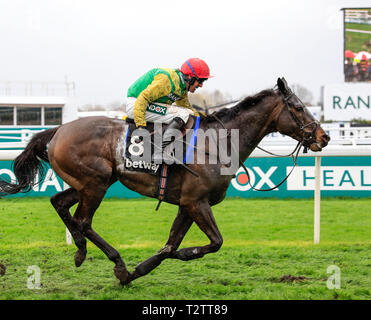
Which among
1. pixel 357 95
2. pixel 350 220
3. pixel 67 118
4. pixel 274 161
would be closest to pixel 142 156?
pixel 350 220

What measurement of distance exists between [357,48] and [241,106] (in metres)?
20.9

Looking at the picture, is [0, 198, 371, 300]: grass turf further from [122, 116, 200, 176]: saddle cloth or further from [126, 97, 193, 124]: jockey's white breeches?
[126, 97, 193, 124]: jockey's white breeches

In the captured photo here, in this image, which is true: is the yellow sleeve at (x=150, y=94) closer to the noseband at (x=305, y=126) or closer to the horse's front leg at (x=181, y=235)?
the horse's front leg at (x=181, y=235)

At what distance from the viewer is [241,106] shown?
4355 millimetres

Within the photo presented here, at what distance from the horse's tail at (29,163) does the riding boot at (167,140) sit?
3.78 feet

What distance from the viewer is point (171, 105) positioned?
4309mm

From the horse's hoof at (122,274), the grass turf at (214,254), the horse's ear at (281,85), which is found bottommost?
the grass turf at (214,254)

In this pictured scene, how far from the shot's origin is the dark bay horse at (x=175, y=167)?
412 centimetres

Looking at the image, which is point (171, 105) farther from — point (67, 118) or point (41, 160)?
point (67, 118)

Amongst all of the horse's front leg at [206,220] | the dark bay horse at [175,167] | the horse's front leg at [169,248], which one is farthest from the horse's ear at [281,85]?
the horse's front leg at [169,248]

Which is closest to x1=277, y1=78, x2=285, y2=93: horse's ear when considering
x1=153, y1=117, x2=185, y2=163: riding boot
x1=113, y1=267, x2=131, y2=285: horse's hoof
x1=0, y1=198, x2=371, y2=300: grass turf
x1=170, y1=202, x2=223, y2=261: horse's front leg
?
x1=153, y1=117, x2=185, y2=163: riding boot

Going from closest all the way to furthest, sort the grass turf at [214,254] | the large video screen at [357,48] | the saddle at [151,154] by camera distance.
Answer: the grass turf at [214,254], the saddle at [151,154], the large video screen at [357,48]

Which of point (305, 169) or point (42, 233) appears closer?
point (42, 233)
